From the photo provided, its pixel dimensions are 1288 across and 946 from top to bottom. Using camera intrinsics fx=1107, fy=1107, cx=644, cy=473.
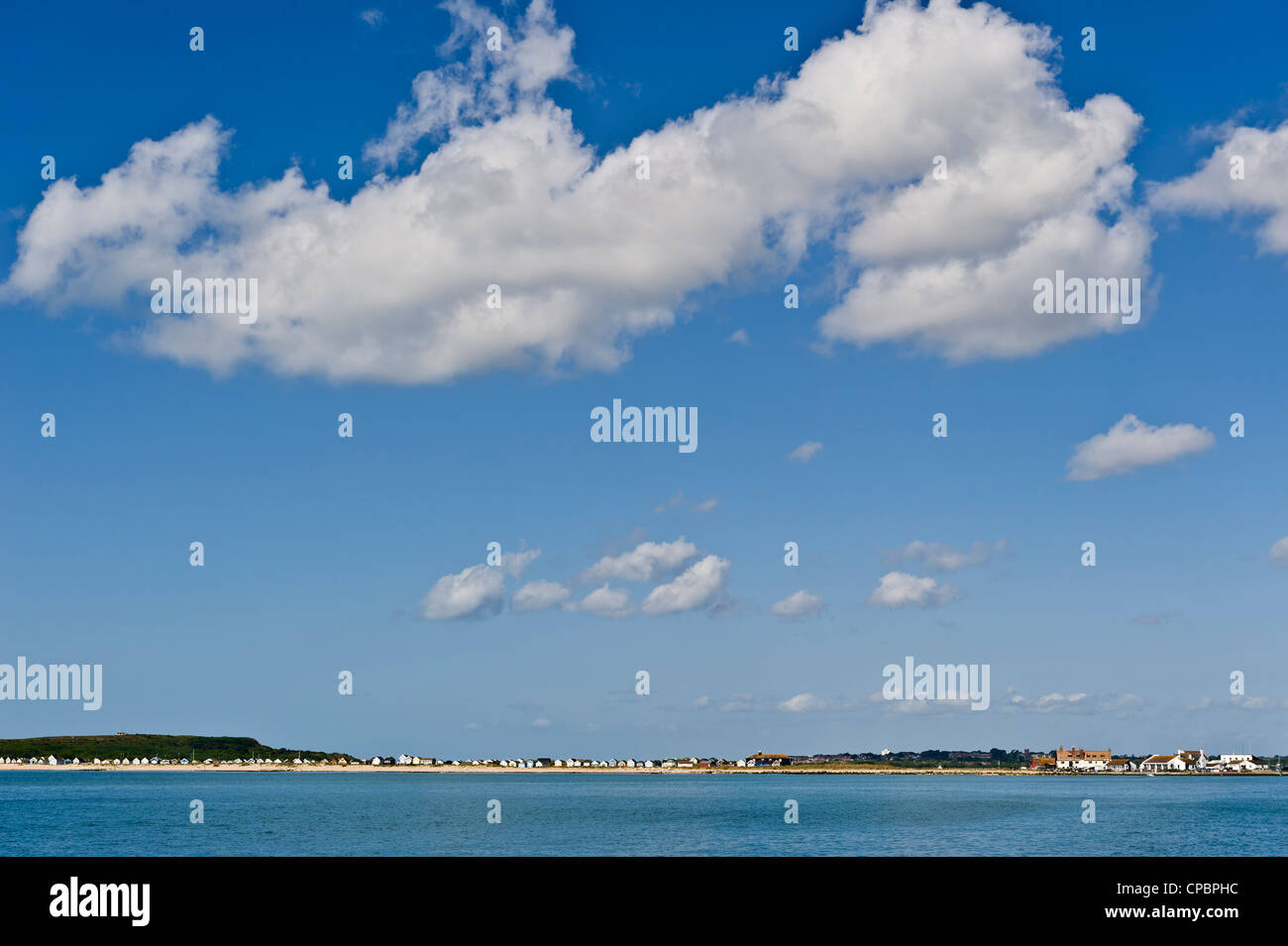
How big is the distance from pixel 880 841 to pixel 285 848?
50851mm

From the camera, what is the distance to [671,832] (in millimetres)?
107875

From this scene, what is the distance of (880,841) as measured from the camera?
9794 centimetres
